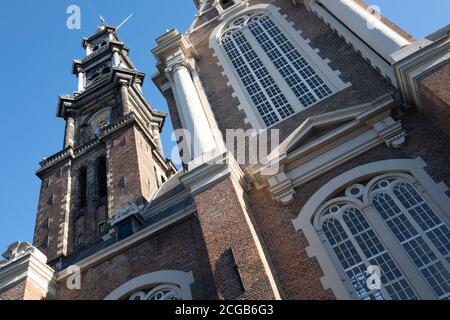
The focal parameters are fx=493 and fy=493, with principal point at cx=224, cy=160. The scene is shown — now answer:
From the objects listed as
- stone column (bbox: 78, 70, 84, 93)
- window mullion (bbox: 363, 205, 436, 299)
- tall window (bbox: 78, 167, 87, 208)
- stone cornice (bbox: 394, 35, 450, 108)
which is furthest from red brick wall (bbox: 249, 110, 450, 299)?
stone column (bbox: 78, 70, 84, 93)

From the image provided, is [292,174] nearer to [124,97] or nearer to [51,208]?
[51,208]

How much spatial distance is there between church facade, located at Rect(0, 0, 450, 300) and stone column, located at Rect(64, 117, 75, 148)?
13.5 m

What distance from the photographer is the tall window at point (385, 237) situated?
912 cm

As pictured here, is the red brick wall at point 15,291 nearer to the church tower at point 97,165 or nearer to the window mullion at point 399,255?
the window mullion at point 399,255

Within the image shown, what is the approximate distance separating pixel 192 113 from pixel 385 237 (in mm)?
7028

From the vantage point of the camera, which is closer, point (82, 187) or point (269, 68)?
point (269, 68)

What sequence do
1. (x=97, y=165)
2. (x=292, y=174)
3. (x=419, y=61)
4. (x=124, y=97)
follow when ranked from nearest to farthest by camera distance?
1. (x=419, y=61)
2. (x=292, y=174)
3. (x=97, y=165)
4. (x=124, y=97)

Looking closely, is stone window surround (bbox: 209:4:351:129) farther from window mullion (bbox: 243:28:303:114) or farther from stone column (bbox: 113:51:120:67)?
stone column (bbox: 113:51:120:67)

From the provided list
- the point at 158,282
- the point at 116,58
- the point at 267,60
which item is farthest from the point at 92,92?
the point at 158,282

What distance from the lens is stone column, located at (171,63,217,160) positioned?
13234 millimetres

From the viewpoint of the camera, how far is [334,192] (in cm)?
1120

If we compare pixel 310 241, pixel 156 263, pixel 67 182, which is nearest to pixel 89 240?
pixel 67 182

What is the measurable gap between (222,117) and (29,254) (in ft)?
22.4

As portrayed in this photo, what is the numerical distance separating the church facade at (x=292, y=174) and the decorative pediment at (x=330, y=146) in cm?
3
